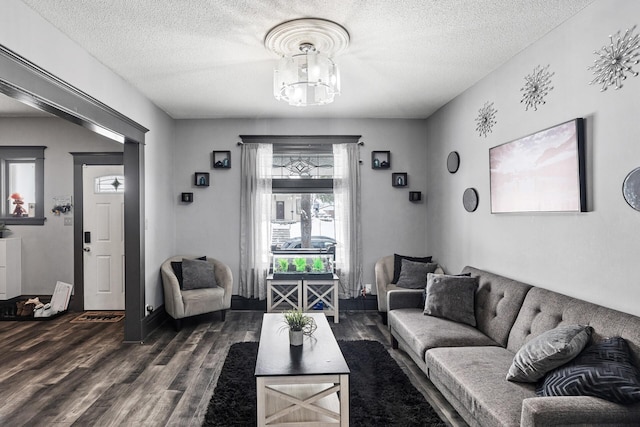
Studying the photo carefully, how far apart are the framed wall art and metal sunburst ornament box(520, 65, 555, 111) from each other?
265 millimetres

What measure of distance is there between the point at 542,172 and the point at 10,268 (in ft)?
21.5

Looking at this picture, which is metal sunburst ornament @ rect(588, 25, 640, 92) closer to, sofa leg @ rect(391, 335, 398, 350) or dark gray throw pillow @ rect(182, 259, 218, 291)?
sofa leg @ rect(391, 335, 398, 350)

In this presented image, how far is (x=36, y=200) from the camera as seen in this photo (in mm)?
5715

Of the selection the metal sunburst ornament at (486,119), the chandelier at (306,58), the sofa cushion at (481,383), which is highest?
the chandelier at (306,58)

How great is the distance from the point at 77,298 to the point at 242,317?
7.65 ft

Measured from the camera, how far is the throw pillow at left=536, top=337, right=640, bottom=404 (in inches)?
70.8

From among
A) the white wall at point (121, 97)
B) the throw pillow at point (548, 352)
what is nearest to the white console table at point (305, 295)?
the white wall at point (121, 97)

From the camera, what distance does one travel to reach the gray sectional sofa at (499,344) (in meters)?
1.76

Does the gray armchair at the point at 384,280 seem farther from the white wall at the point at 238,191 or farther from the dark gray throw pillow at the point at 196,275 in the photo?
the dark gray throw pillow at the point at 196,275

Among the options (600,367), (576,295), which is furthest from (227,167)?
(600,367)

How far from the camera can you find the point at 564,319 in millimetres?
2547

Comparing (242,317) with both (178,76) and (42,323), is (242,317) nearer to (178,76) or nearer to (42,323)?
(42,323)

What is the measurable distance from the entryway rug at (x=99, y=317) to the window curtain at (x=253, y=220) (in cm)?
159

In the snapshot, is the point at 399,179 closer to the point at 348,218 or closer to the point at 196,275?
the point at 348,218
